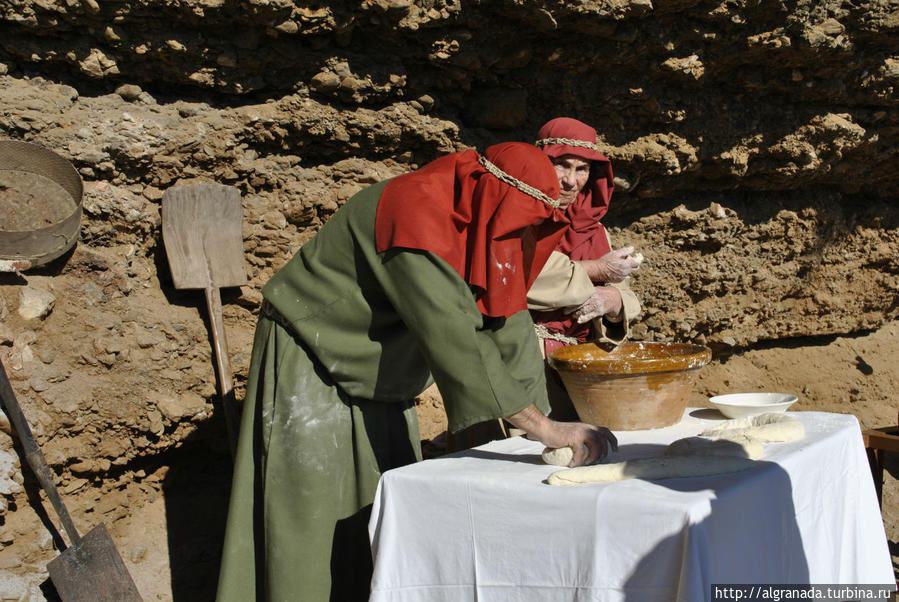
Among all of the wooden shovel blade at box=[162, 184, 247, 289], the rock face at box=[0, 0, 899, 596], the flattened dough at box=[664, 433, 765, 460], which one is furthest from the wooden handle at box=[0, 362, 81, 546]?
the flattened dough at box=[664, 433, 765, 460]

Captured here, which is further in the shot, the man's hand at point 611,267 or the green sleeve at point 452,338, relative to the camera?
the man's hand at point 611,267

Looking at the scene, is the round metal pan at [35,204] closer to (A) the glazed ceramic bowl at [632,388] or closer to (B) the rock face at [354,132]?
(B) the rock face at [354,132]

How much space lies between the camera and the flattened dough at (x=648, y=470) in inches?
61.5

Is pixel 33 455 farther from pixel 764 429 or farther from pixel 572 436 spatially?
pixel 764 429

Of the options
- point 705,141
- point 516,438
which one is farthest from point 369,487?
point 705,141

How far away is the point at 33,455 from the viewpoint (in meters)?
2.75

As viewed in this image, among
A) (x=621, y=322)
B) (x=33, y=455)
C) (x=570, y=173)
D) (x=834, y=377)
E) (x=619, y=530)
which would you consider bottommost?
(x=834, y=377)

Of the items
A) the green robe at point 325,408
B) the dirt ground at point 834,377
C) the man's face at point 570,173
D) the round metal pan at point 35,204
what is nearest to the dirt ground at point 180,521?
the dirt ground at point 834,377

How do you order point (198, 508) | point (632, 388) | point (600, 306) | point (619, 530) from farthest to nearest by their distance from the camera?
point (198, 508) → point (600, 306) → point (632, 388) → point (619, 530)

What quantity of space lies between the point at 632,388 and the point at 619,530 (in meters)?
0.63

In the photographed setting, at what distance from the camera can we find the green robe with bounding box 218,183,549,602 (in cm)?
203

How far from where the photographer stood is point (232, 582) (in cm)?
220

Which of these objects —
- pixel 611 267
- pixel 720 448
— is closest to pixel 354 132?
pixel 611 267

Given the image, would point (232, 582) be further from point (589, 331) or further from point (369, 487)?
point (589, 331)
